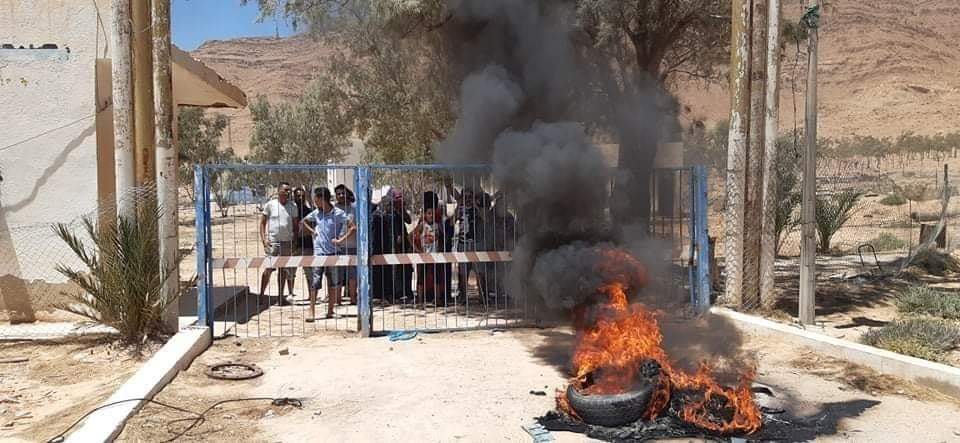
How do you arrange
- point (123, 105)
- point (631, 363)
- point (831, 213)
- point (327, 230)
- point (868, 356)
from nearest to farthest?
point (631, 363) → point (868, 356) → point (123, 105) → point (327, 230) → point (831, 213)

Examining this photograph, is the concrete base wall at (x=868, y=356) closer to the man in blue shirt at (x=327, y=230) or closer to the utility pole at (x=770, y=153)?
the utility pole at (x=770, y=153)

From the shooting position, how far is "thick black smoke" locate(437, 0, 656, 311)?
6.90 m

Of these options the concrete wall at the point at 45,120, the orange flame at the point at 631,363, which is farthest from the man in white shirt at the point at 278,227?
the orange flame at the point at 631,363

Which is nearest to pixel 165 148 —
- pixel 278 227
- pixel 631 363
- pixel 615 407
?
pixel 278 227

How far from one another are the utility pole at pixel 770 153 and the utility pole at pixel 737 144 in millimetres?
253

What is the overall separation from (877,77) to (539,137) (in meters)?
76.1

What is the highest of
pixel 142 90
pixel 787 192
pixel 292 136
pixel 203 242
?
pixel 292 136

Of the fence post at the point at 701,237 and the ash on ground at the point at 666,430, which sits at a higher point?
the fence post at the point at 701,237

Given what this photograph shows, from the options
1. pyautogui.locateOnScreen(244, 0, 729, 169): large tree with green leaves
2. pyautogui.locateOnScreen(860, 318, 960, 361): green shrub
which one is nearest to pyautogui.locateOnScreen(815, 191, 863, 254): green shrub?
pyautogui.locateOnScreen(244, 0, 729, 169): large tree with green leaves

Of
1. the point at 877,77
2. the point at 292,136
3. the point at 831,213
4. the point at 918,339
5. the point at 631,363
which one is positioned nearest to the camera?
the point at 631,363

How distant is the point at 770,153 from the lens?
906 cm

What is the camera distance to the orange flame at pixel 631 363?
16.9 feet

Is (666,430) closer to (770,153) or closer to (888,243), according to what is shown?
(770,153)

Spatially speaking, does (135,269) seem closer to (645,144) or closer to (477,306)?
(477,306)
